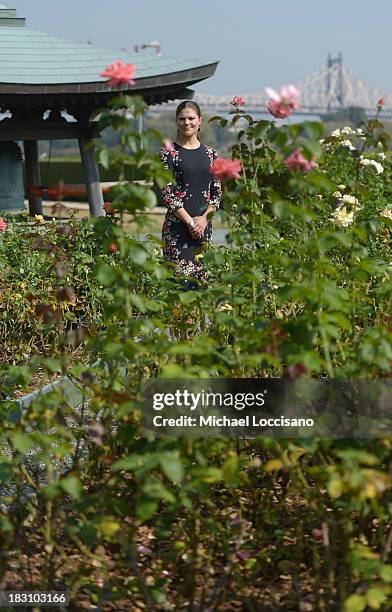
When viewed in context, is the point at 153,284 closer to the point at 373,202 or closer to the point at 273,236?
the point at 273,236

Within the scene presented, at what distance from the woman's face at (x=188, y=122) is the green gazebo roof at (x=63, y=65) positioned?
200 inches

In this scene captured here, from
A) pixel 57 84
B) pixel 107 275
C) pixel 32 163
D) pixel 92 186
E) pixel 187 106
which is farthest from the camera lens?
pixel 32 163

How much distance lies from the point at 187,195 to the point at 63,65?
5875mm

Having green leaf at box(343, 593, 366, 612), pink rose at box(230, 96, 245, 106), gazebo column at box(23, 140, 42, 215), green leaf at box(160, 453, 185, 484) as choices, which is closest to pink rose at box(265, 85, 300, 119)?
green leaf at box(160, 453, 185, 484)

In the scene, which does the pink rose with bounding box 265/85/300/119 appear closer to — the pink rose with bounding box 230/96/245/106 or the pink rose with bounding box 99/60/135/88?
the pink rose with bounding box 99/60/135/88

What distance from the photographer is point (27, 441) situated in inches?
104

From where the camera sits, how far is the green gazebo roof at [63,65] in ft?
35.6

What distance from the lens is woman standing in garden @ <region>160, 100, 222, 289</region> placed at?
5.86m

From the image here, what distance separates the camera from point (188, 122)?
18.9 ft

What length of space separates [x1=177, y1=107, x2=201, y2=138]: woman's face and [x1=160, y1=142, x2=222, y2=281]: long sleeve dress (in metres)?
0.11

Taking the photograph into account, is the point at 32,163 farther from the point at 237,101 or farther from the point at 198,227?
the point at 237,101

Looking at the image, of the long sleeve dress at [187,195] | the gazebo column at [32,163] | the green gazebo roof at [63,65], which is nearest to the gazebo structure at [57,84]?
the green gazebo roof at [63,65]

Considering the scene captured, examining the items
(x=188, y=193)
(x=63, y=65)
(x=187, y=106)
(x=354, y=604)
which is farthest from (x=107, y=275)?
(x=63, y=65)

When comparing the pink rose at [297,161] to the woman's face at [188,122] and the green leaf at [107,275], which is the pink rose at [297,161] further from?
the woman's face at [188,122]
